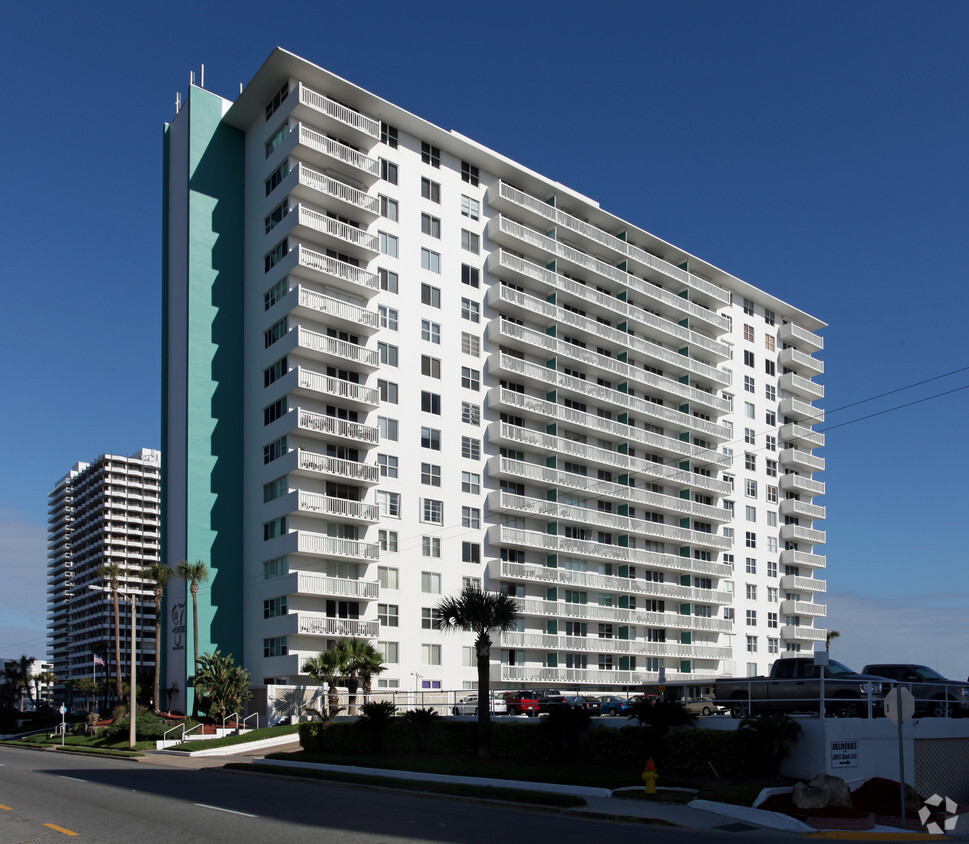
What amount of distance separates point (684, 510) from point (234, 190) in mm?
44963

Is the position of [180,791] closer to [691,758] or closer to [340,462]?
[691,758]

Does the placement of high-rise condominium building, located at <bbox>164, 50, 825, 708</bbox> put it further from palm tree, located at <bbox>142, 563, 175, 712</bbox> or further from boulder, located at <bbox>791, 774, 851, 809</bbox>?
boulder, located at <bbox>791, 774, 851, 809</bbox>

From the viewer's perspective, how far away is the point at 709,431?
3553 inches

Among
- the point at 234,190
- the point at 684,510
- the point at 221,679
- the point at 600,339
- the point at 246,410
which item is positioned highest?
the point at 234,190

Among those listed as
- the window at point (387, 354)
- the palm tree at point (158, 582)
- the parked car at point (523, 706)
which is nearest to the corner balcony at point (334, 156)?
the window at point (387, 354)

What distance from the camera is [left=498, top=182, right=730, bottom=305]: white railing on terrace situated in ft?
255

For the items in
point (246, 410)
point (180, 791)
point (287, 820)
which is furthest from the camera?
point (246, 410)

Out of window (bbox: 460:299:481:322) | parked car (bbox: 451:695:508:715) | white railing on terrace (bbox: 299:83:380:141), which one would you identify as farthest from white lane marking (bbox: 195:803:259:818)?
window (bbox: 460:299:481:322)

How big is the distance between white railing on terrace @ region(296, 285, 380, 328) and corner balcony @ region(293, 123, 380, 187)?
9034mm

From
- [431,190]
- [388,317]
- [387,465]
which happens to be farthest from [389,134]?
[387,465]

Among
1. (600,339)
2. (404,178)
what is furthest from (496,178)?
(600,339)

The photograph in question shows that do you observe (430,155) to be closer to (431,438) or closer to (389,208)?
(389,208)

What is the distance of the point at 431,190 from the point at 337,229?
10.1 metres

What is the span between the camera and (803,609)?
318 ft
